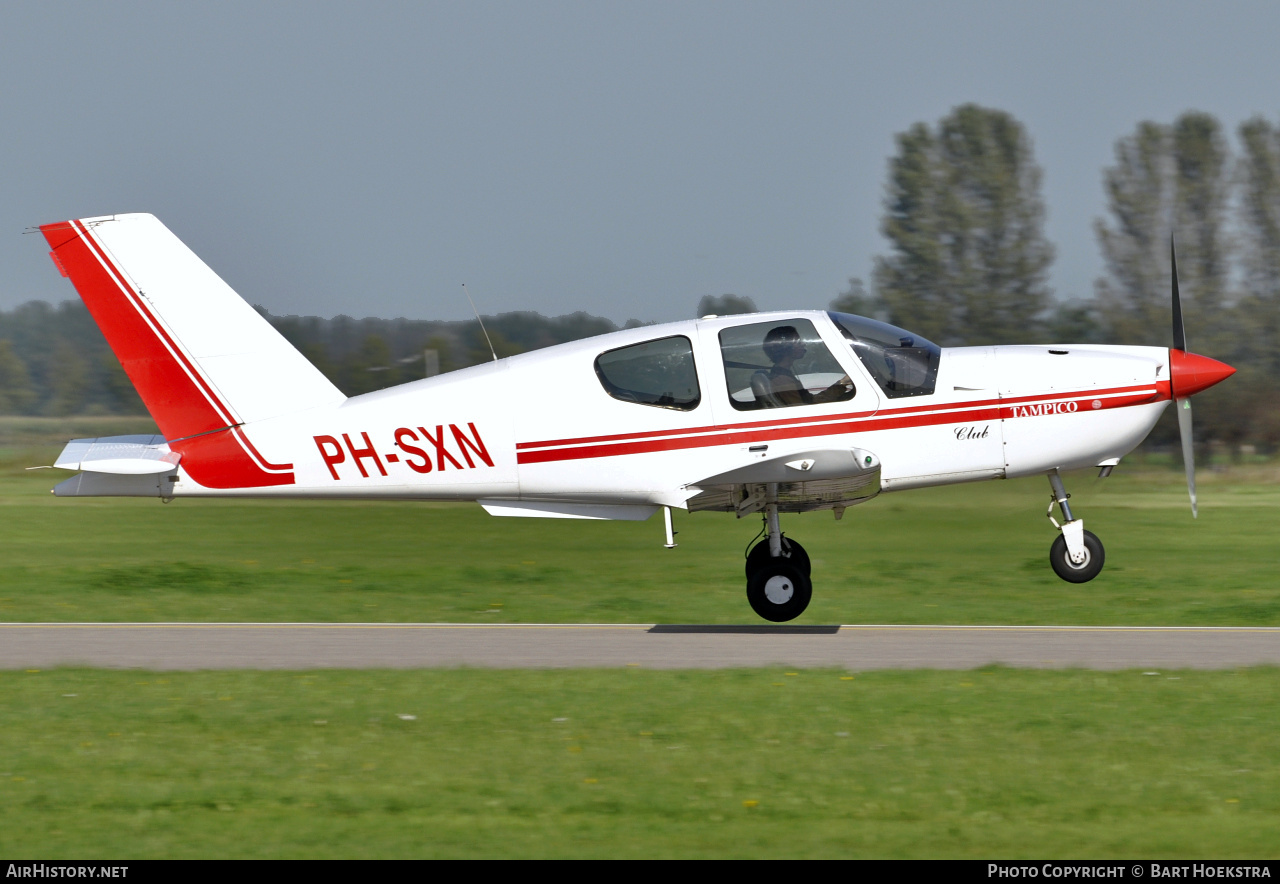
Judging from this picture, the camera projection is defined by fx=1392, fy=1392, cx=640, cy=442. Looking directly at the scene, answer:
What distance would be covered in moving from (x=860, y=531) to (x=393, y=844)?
1274cm

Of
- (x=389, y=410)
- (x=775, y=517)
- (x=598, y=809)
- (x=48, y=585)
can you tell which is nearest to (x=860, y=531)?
(x=775, y=517)

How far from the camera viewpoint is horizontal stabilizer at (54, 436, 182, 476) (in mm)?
11211

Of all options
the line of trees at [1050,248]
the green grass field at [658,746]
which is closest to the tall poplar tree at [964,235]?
the line of trees at [1050,248]

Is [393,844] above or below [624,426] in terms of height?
below

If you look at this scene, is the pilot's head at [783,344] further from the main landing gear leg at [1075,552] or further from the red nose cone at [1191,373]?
the red nose cone at [1191,373]

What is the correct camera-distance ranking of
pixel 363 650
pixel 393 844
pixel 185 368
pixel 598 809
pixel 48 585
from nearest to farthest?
pixel 393 844 → pixel 598 809 → pixel 363 650 → pixel 185 368 → pixel 48 585

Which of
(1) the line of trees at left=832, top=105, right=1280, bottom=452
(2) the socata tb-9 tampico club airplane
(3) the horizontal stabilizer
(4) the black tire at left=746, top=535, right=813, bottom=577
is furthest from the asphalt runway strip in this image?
(1) the line of trees at left=832, top=105, right=1280, bottom=452

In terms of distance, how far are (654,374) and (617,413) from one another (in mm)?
435

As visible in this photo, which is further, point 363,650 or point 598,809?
point 363,650

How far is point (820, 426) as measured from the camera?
433 inches

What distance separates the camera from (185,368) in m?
11.5

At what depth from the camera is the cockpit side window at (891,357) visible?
36.3 feet

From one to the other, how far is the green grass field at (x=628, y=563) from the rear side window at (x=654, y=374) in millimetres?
2396

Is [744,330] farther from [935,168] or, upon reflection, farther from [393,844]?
[935,168]
